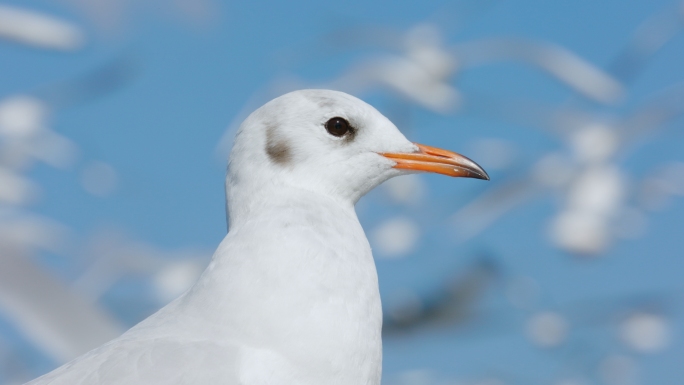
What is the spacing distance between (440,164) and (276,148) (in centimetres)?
47

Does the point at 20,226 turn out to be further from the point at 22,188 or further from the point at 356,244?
the point at 356,244

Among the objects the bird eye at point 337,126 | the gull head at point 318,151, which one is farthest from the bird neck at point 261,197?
the bird eye at point 337,126

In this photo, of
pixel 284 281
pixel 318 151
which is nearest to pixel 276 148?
pixel 318 151

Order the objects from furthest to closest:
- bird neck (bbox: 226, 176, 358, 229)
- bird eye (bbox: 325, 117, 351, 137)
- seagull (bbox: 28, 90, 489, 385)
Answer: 1. bird eye (bbox: 325, 117, 351, 137)
2. bird neck (bbox: 226, 176, 358, 229)
3. seagull (bbox: 28, 90, 489, 385)

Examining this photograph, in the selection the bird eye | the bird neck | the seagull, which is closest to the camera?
the seagull

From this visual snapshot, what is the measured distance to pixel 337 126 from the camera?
2381 mm

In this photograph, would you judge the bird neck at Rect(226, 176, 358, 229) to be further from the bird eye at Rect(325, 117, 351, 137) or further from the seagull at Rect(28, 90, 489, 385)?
the bird eye at Rect(325, 117, 351, 137)

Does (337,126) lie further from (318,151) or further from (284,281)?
(284,281)

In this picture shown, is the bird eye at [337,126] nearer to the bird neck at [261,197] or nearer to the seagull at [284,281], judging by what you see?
the seagull at [284,281]

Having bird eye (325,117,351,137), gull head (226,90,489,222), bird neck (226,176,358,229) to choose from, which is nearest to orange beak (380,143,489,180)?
gull head (226,90,489,222)

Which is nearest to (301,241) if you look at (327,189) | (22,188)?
(327,189)

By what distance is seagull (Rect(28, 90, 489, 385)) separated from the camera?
1992 mm

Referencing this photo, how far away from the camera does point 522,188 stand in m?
8.50

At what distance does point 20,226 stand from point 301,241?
279 inches
